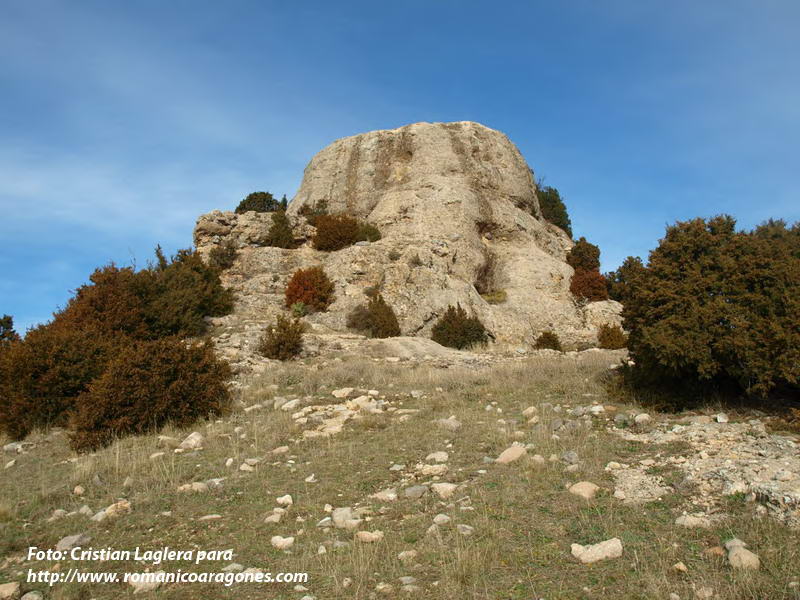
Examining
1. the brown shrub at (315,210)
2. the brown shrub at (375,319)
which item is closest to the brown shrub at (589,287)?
the brown shrub at (375,319)

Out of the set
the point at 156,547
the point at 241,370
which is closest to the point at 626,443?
the point at 156,547

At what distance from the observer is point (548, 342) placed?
22.3 m

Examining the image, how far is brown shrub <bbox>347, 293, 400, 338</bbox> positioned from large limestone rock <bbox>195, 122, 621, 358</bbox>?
465mm

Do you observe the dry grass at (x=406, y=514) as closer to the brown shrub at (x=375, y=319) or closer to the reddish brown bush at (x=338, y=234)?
the brown shrub at (x=375, y=319)

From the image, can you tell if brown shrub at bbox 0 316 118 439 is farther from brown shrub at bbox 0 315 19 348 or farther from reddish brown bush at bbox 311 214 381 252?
reddish brown bush at bbox 311 214 381 252

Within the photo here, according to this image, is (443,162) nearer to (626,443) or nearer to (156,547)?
(626,443)

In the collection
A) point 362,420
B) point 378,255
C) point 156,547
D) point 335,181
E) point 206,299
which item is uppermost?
point 335,181

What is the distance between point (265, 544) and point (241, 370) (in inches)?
334

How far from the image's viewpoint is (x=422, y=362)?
14445 mm

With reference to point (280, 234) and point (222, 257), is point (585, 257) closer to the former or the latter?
point (280, 234)

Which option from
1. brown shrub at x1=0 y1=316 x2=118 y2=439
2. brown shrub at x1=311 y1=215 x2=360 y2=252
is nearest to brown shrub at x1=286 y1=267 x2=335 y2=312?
brown shrub at x1=311 y1=215 x2=360 y2=252

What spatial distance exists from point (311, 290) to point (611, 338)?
39.1 feet

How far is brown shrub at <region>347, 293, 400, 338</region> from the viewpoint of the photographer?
19.5 m

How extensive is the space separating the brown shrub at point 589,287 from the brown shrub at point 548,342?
5.19 m
